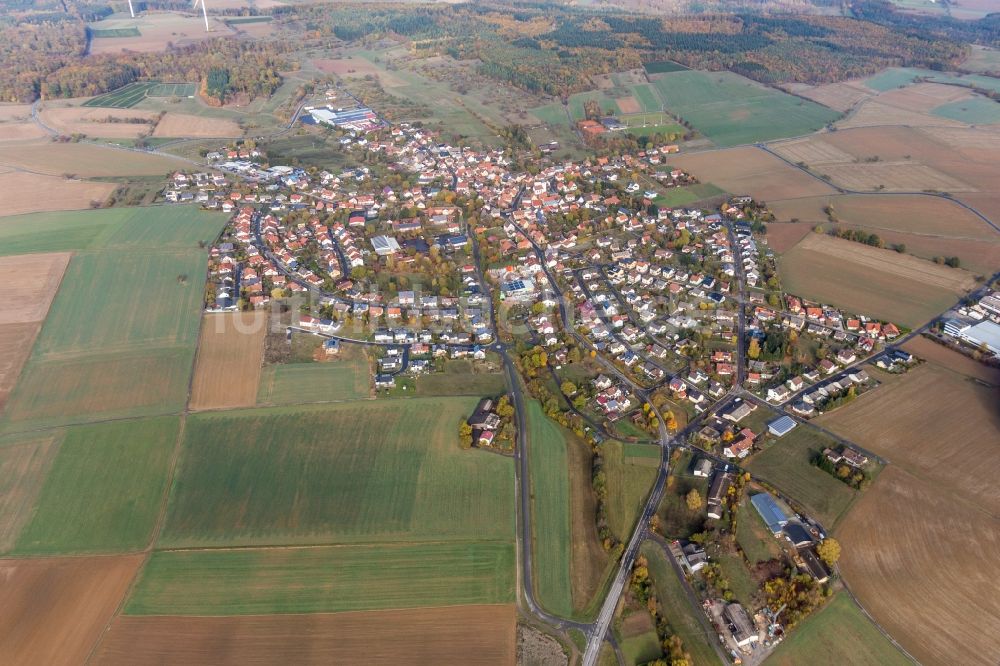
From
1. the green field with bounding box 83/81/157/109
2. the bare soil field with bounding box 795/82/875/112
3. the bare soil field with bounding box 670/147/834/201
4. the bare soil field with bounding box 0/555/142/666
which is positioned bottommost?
the bare soil field with bounding box 0/555/142/666

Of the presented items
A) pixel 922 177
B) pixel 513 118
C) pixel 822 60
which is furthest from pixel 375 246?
pixel 822 60

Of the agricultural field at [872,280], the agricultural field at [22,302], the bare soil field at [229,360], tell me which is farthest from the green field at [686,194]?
the agricultural field at [22,302]

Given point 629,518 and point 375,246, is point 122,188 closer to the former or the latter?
point 375,246

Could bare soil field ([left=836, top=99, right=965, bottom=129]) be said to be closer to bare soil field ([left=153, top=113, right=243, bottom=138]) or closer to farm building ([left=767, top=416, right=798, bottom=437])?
farm building ([left=767, top=416, right=798, bottom=437])

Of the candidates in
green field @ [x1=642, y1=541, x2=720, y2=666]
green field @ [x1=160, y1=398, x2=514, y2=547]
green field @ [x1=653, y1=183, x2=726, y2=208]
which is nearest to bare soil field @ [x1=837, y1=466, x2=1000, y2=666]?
green field @ [x1=642, y1=541, x2=720, y2=666]

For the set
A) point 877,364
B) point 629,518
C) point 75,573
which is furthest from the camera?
point 877,364
